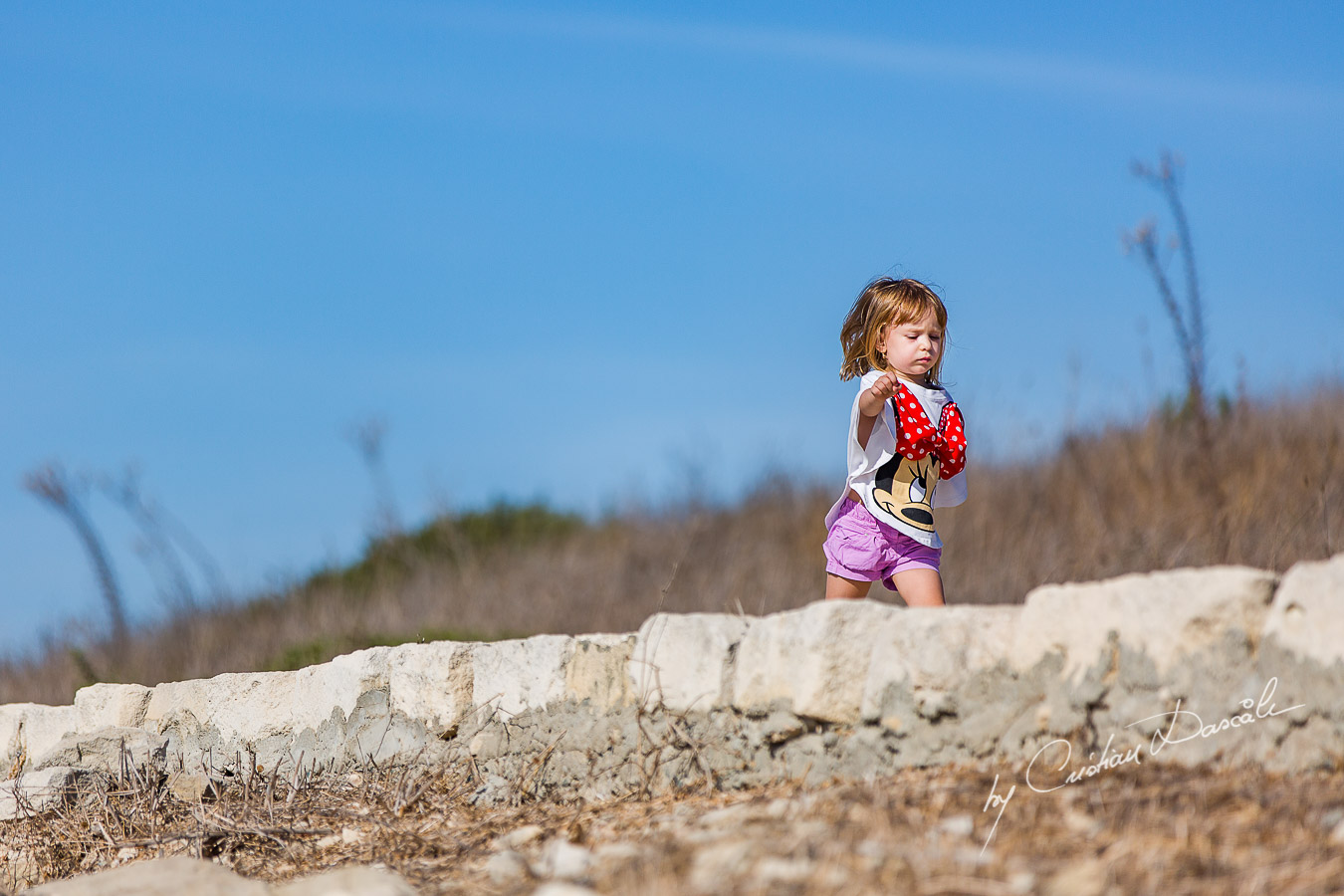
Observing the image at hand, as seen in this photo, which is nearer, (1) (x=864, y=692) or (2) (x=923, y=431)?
(1) (x=864, y=692)

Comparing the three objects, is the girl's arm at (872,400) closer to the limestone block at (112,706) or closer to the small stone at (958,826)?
the small stone at (958,826)

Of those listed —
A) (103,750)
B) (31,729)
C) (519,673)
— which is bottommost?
(31,729)

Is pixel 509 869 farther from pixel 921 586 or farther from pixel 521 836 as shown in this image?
pixel 921 586

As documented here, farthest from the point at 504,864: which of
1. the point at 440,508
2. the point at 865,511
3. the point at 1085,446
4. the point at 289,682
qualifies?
the point at 440,508

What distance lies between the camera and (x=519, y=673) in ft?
11.9

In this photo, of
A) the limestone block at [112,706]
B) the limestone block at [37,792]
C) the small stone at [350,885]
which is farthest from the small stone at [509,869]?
the limestone block at [112,706]

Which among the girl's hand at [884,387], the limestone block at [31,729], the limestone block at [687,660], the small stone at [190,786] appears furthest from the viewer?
the limestone block at [31,729]

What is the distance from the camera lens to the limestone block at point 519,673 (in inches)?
140

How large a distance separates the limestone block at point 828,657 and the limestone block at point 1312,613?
→ 2.86 feet

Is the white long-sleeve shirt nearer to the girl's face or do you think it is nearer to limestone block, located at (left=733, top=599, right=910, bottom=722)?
the girl's face

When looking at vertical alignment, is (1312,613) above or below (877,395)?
below

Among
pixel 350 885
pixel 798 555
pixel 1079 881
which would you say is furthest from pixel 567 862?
pixel 798 555

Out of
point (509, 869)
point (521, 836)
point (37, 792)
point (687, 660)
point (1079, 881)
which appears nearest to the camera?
point (1079, 881)

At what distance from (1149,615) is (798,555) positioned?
30.7ft
